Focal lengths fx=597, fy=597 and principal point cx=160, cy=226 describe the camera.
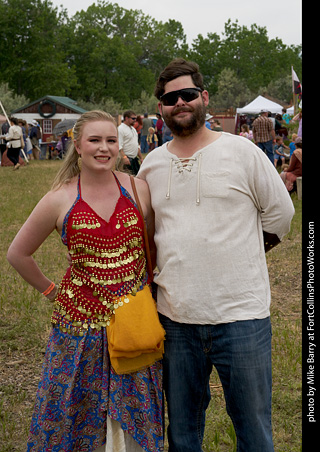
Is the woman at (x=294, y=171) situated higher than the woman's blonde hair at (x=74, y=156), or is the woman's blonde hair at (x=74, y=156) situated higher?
the woman's blonde hair at (x=74, y=156)

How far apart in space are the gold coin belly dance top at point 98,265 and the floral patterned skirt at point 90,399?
91 millimetres

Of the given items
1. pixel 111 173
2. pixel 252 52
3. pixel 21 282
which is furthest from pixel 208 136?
pixel 252 52

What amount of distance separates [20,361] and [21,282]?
205cm

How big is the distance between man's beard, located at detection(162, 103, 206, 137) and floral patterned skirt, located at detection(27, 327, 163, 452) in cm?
96

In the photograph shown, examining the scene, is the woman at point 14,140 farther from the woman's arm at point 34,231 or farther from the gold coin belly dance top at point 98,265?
the gold coin belly dance top at point 98,265

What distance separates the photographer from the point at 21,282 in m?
6.72

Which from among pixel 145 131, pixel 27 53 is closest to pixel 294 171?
pixel 145 131

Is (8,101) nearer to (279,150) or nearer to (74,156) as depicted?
(279,150)

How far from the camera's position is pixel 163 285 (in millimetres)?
2656

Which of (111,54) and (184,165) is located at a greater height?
(111,54)

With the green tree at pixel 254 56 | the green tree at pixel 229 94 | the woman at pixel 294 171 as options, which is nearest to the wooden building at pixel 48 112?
the woman at pixel 294 171

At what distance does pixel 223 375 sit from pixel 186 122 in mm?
1129

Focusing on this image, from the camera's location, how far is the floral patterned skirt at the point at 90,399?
2.70 m

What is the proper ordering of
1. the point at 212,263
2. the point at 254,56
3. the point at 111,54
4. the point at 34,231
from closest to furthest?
the point at 212,263, the point at 34,231, the point at 111,54, the point at 254,56
